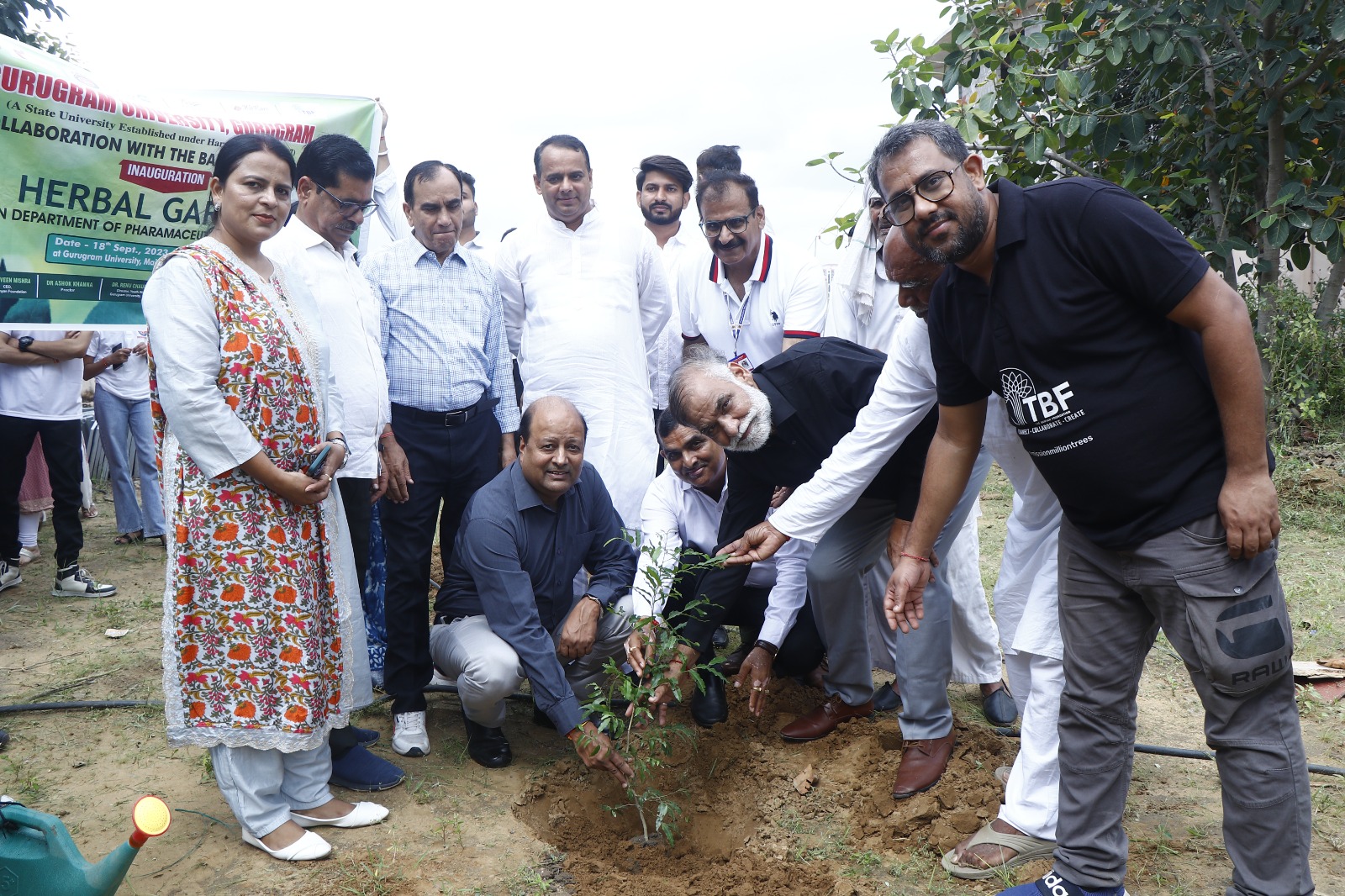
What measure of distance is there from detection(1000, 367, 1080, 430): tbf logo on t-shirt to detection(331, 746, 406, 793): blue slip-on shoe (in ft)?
7.98

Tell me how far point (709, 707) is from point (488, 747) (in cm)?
92

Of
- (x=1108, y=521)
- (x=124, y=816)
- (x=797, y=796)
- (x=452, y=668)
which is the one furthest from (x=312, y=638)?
(x=1108, y=521)

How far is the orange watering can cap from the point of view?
1.99 m

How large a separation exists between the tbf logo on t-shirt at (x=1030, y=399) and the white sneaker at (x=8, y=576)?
233 inches

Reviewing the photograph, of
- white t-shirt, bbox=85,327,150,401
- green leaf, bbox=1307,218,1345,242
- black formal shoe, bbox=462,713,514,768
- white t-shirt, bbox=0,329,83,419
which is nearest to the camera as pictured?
black formal shoe, bbox=462,713,514,768

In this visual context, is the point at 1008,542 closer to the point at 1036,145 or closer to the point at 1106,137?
the point at 1036,145

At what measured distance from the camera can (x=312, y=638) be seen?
296 centimetres

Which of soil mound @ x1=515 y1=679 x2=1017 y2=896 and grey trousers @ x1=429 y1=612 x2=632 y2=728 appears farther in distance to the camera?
grey trousers @ x1=429 y1=612 x2=632 y2=728

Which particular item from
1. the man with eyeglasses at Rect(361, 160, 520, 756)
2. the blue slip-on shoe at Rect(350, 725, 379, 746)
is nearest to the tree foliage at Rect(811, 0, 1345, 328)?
the man with eyeglasses at Rect(361, 160, 520, 756)

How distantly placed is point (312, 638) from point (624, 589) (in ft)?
3.98

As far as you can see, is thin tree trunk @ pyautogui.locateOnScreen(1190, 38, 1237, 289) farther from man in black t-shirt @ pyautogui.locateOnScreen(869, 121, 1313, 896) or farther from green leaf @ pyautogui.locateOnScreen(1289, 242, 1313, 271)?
man in black t-shirt @ pyautogui.locateOnScreen(869, 121, 1313, 896)

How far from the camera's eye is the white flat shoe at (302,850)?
2.89 metres

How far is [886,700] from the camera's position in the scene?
3990 mm

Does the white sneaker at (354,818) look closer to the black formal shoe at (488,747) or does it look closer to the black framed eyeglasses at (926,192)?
the black formal shoe at (488,747)
